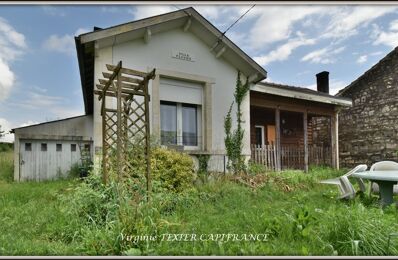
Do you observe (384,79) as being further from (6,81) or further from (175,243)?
(6,81)

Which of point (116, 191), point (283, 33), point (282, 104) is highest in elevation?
point (283, 33)

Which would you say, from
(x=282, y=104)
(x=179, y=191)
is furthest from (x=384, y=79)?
(x=179, y=191)

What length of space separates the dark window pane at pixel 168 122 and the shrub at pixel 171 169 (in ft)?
6.18

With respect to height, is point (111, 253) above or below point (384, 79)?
below

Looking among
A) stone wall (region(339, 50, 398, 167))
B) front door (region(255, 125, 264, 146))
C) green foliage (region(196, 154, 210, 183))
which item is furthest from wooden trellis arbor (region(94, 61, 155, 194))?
stone wall (region(339, 50, 398, 167))

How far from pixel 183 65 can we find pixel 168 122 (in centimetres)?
190

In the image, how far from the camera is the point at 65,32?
8492 millimetres

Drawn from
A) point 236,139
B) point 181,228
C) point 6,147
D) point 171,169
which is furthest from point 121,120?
point 6,147

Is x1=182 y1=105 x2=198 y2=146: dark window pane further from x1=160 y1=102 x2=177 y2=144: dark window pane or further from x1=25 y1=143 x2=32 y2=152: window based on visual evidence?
x1=25 y1=143 x2=32 y2=152: window

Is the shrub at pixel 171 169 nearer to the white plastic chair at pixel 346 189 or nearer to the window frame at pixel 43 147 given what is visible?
the white plastic chair at pixel 346 189

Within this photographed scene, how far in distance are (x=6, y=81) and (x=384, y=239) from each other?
10.4 meters

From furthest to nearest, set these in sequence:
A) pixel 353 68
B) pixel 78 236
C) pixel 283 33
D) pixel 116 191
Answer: pixel 353 68
pixel 283 33
pixel 116 191
pixel 78 236

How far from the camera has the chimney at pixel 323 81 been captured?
608 inches

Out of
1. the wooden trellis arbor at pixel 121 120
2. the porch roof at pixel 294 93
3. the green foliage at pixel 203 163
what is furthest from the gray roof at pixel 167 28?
the green foliage at pixel 203 163
